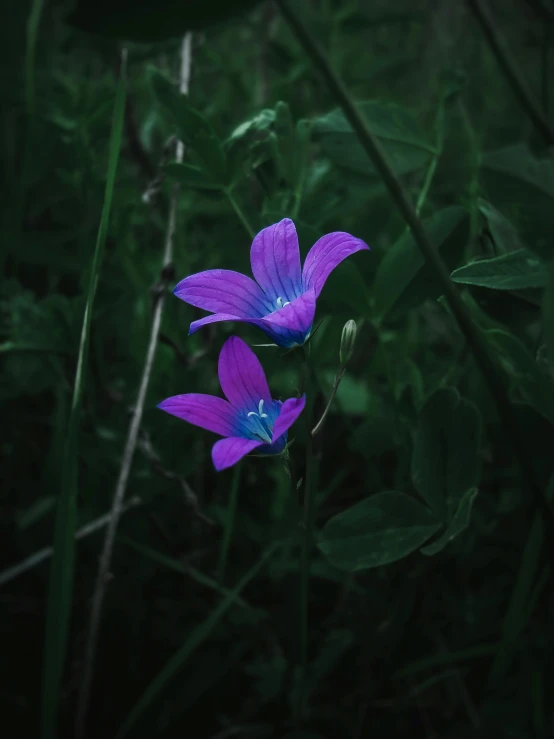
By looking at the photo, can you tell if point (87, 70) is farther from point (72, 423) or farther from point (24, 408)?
point (72, 423)

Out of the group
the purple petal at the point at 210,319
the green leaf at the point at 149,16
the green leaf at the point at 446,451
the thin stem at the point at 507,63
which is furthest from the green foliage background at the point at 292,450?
the green leaf at the point at 149,16

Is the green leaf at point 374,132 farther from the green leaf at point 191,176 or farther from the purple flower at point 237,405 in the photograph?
the purple flower at point 237,405

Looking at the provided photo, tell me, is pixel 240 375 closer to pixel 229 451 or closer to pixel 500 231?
pixel 229 451

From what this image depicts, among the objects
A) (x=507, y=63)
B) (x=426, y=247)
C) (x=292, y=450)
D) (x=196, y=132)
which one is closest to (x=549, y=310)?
(x=426, y=247)

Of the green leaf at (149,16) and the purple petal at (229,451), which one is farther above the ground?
→ the green leaf at (149,16)

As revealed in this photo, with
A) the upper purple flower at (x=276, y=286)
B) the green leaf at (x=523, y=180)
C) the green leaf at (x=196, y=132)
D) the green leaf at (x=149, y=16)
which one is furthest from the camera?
the green leaf at (x=196, y=132)

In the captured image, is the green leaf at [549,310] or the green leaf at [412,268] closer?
the green leaf at [549,310]

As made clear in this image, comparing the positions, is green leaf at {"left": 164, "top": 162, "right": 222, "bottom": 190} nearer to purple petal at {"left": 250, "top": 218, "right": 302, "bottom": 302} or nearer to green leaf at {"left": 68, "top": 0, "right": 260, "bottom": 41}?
purple petal at {"left": 250, "top": 218, "right": 302, "bottom": 302}
